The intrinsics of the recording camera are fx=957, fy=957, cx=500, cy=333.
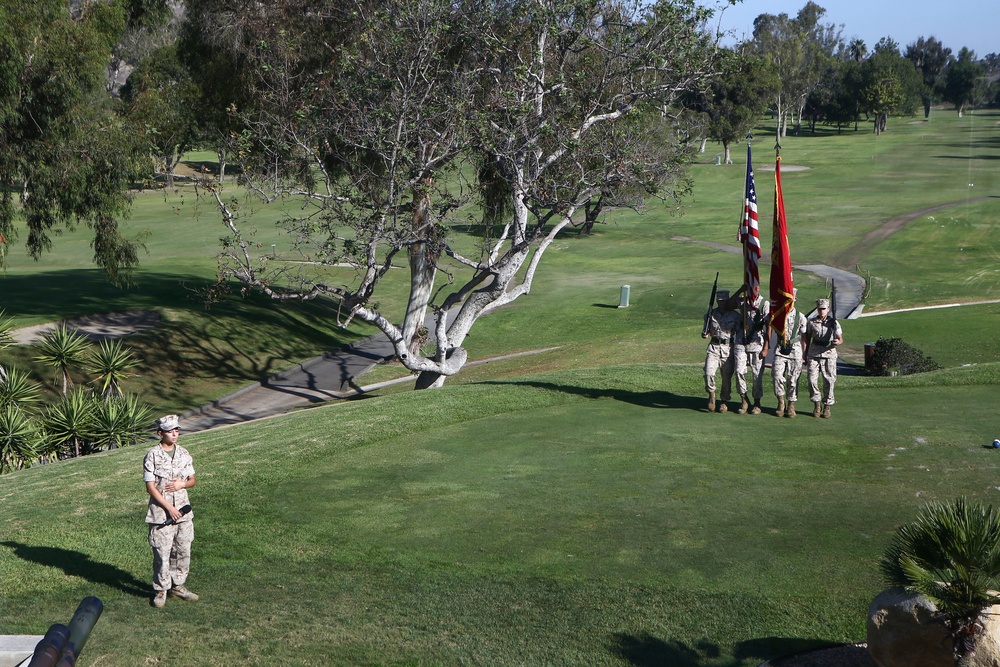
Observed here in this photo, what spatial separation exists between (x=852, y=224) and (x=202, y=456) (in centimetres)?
5018

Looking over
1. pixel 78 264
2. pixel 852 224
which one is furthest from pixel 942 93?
pixel 78 264

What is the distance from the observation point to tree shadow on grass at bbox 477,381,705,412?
16.4 m

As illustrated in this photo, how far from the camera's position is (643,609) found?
8.28 metres

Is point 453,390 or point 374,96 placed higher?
point 374,96

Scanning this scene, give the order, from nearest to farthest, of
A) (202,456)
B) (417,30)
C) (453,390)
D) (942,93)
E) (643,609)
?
(643,609), (202,456), (453,390), (417,30), (942,93)

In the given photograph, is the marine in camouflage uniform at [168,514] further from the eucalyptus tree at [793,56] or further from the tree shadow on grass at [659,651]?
the eucalyptus tree at [793,56]

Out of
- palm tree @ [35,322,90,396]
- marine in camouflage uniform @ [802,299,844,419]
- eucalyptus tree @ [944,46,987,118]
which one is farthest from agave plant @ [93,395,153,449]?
eucalyptus tree @ [944,46,987,118]

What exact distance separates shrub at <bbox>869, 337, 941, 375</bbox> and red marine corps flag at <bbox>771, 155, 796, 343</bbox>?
806 centimetres

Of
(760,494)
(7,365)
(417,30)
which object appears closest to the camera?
(760,494)

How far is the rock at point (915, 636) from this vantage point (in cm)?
619

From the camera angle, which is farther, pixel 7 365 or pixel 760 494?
pixel 7 365

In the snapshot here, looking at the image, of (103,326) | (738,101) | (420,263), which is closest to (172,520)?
(420,263)

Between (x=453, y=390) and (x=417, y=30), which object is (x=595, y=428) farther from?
(x=417, y=30)

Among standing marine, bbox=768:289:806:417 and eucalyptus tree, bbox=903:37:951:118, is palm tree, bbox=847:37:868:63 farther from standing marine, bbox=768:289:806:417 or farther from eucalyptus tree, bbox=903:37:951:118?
standing marine, bbox=768:289:806:417
